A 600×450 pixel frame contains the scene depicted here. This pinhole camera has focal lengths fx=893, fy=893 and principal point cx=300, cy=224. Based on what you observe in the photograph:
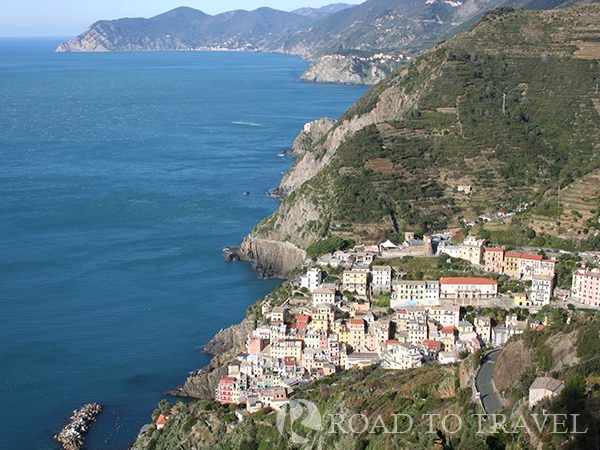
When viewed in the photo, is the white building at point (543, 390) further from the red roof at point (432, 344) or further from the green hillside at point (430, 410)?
the red roof at point (432, 344)

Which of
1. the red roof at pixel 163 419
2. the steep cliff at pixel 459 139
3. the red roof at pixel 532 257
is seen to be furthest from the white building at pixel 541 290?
the red roof at pixel 163 419

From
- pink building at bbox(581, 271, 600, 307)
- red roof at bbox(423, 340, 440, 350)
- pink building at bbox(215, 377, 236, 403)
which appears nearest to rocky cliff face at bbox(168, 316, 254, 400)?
pink building at bbox(215, 377, 236, 403)

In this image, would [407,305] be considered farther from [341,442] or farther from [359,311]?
[341,442]

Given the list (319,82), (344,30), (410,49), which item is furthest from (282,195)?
(344,30)

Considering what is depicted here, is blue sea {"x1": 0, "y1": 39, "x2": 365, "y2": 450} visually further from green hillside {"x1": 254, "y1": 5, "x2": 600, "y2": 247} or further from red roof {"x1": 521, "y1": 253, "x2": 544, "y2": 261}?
red roof {"x1": 521, "y1": 253, "x2": 544, "y2": 261}

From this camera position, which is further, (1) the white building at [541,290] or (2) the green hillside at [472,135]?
(2) the green hillside at [472,135]

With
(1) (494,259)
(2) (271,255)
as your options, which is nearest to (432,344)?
(1) (494,259)
